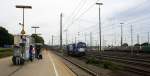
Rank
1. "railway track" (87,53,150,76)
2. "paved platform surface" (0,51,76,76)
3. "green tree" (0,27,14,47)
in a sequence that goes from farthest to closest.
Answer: "green tree" (0,27,14,47) < "railway track" (87,53,150,76) < "paved platform surface" (0,51,76,76)

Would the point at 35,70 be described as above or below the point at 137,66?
below

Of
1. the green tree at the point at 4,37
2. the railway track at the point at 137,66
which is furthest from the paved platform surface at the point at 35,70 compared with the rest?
the green tree at the point at 4,37

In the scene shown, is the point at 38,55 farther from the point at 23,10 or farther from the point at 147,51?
the point at 147,51

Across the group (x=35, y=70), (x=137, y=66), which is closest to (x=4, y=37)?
(x=137, y=66)

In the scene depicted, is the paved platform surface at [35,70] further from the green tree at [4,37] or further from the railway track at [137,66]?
the green tree at [4,37]

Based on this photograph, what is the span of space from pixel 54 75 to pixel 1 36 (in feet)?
451

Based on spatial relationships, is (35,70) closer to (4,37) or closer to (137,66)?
(137,66)

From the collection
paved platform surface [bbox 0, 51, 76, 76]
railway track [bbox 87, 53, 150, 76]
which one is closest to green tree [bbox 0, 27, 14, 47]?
paved platform surface [bbox 0, 51, 76, 76]

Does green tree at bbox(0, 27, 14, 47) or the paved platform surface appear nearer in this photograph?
the paved platform surface

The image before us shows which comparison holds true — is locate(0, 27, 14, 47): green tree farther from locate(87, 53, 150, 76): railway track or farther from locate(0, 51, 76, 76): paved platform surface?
locate(87, 53, 150, 76): railway track

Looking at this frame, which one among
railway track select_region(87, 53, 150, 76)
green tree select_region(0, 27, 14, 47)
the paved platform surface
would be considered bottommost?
the paved platform surface

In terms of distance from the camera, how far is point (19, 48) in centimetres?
3747

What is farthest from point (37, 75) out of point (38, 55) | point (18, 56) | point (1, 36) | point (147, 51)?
point (1, 36)

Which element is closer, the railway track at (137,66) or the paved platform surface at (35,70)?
the paved platform surface at (35,70)
